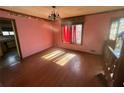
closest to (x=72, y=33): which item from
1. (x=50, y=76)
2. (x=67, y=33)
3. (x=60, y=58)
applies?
(x=67, y=33)

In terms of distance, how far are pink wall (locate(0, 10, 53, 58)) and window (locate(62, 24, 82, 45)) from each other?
3.37 ft

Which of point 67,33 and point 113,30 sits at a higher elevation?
point 113,30

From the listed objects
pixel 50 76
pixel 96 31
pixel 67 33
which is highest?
pixel 96 31

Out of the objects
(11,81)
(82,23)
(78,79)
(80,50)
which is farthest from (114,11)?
(11,81)

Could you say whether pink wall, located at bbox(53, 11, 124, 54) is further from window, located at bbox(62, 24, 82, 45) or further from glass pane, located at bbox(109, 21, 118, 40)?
window, located at bbox(62, 24, 82, 45)

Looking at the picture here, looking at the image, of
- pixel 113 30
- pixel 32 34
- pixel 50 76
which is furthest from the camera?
pixel 32 34

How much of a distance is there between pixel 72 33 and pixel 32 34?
2116 mm

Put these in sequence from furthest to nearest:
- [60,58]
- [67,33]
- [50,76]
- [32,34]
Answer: [67,33] → [32,34] → [60,58] → [50,76]

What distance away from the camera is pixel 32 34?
11.4 ft

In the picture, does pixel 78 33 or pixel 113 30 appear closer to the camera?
pixel 113 30

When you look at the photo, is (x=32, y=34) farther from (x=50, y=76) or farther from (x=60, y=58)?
(x=50, y=76)

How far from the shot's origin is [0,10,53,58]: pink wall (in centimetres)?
290
